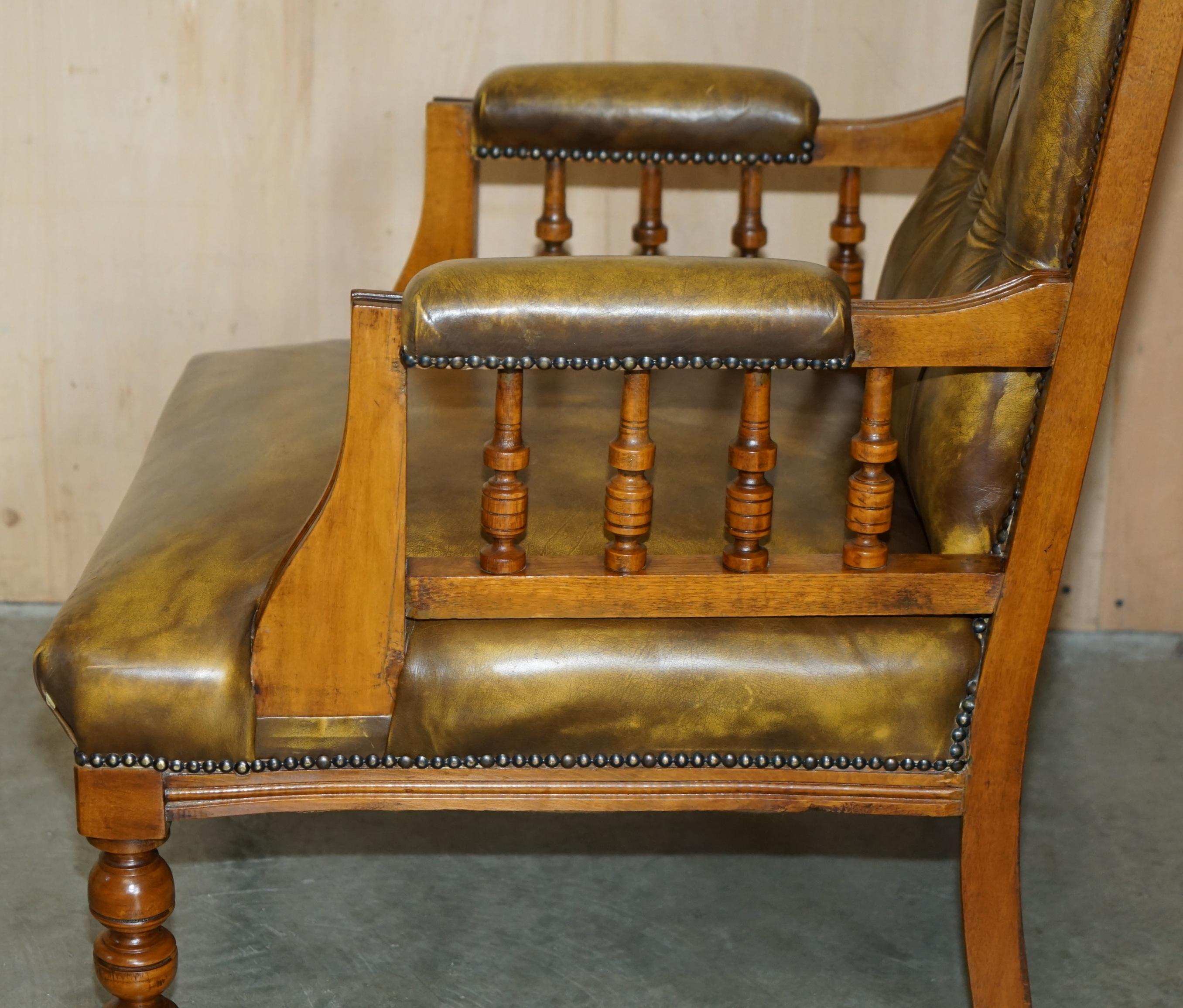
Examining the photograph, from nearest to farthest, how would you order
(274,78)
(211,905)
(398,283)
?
(211,905) → (398,283) → (274,78)

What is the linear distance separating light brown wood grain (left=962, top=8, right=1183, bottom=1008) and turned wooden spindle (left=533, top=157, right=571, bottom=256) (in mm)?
711

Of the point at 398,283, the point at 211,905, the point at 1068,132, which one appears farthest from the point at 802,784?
the point at 398,283

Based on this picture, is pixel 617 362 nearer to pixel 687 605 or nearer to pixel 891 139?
pixel 687 605

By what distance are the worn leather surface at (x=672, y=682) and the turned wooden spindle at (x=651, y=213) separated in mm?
676

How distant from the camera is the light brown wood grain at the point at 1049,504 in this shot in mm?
937

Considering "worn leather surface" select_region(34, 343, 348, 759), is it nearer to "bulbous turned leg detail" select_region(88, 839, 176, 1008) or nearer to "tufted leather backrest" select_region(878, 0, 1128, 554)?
"bulbous turned leg detail" select_region(88, 839, 176, 1008)

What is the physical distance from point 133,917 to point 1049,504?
2.32 feet

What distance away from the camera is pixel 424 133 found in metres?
1.88

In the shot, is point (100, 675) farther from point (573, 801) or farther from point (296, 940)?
point (296, 940)

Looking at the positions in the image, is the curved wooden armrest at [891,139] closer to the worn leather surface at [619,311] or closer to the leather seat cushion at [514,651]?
the leather seat cushion at [514,651]

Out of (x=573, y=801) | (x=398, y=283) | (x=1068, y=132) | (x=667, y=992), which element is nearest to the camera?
(x=1068, y=132)

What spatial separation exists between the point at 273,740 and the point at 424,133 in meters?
1.07

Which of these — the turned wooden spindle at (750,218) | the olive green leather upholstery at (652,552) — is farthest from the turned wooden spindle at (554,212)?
the olive green leather upholstery at (652,552)

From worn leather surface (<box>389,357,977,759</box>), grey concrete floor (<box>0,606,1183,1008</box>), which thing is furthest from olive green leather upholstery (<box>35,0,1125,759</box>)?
grey concrete floor (<box>0,606,1183,1008</box>)
